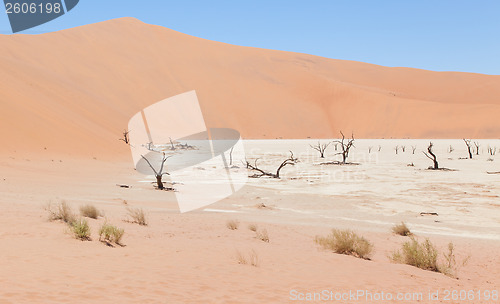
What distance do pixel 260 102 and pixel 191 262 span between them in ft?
259

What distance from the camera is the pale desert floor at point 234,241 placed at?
552 cm

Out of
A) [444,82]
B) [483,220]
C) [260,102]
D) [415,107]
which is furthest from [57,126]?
[444,82]

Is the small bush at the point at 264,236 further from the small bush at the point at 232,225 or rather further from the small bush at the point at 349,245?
the small bush at the point at 349,245

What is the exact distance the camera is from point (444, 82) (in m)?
118

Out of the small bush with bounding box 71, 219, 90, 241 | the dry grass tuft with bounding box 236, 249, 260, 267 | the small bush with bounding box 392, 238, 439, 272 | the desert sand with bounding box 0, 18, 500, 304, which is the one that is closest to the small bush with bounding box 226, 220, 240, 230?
→ the desert sand with bounding box 0, 18, 500, 304

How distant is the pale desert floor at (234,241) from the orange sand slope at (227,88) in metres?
24.5

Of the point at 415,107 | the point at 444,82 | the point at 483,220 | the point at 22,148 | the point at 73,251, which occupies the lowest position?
the point at 483,220

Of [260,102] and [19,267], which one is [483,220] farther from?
[260,102]

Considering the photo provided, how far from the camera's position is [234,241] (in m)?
9.38

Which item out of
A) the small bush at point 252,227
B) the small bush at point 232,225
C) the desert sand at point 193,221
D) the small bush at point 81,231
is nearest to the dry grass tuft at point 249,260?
the desert sand at point 193,221

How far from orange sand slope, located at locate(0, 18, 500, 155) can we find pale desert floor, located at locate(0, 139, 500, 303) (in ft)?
80.4

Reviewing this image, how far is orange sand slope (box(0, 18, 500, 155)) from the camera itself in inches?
2368

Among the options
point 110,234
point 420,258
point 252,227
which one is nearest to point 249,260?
point 110,234

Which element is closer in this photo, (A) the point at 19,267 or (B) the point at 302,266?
(A) the point at 19,267
